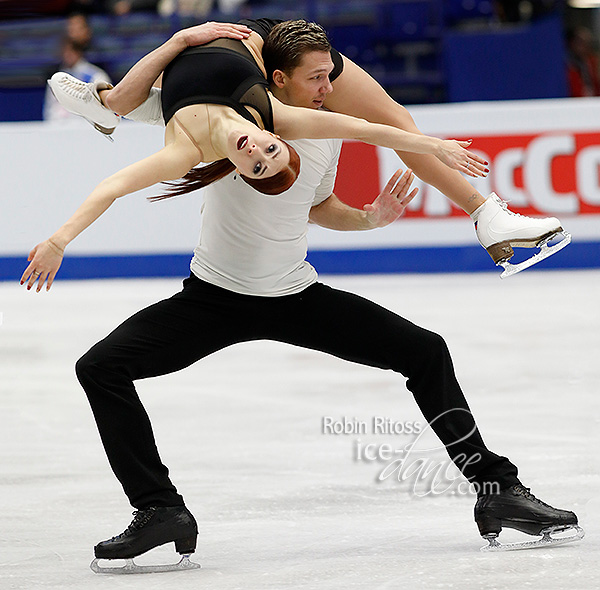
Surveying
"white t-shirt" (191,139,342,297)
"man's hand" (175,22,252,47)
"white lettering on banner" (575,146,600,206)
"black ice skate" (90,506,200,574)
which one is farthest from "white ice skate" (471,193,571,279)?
"white lettering on banner" (575,146,600,206)

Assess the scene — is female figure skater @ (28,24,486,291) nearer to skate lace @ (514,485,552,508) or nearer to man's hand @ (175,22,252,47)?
man's hand @ (175,22,252,47)

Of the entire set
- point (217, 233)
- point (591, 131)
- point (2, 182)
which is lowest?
point (2, 182)

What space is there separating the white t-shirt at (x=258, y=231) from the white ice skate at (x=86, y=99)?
1.45 ft

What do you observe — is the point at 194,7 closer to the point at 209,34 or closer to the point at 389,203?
the point at 389,203

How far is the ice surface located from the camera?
114 inches

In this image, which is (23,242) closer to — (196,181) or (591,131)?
(591,131)

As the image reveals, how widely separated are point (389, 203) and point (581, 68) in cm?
766

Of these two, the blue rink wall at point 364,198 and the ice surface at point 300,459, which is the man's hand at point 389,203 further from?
the blue rink wall at point 364,198

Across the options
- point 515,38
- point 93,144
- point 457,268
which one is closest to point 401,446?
point 457,268

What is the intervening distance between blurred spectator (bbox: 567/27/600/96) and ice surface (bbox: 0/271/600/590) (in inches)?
144

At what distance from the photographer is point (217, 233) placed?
304cm

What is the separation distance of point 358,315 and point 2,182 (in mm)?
6088

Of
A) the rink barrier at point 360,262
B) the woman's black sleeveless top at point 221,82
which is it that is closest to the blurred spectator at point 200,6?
the rink barrier at point 360,262

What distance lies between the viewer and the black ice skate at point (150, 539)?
2.92m
